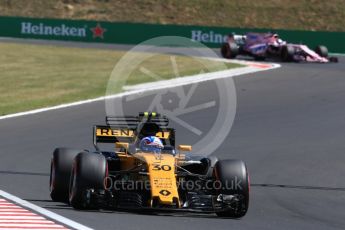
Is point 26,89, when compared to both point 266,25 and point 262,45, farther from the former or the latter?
point 266,25

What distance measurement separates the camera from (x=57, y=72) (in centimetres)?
3659

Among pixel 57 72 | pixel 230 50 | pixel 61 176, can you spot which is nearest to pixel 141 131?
pixel 61 176

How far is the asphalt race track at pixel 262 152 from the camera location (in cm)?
1202

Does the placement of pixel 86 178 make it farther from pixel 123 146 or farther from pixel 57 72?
pixel 57 72

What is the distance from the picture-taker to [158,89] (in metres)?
30.5

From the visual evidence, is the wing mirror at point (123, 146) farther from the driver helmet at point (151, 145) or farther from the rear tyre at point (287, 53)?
the rear tyre at point (287, 53)

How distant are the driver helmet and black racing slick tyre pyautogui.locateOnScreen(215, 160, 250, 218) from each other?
3.58 feet

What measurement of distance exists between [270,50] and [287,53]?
1367mm

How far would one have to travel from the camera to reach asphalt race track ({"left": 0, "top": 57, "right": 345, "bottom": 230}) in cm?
1202

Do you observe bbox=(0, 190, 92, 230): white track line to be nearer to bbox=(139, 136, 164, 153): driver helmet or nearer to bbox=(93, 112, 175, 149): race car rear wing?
bbox=(139, 136, 164, 153): driver helmet

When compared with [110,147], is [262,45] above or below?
above

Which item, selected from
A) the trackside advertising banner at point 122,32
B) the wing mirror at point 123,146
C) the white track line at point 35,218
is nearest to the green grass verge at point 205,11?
the trackside advertising banner at point 122,32

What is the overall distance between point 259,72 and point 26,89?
9631 mm

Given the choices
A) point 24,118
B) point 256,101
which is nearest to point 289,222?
point 24,118
